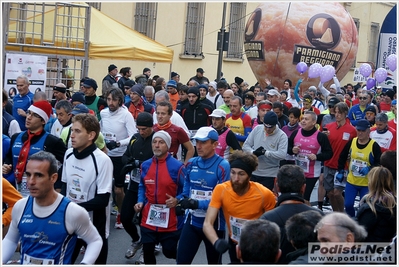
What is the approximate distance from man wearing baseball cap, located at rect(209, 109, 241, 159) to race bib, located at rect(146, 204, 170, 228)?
2361mm

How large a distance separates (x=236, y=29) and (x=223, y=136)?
23.9 meters

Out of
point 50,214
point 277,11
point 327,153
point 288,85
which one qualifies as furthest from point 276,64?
point 50,214

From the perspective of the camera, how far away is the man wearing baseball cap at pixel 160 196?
6836mm

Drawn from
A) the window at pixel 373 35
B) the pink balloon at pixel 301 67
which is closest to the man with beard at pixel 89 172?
the pink balloon at pixel 301 67

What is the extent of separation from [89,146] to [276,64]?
723 inches

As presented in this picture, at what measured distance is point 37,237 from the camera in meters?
4.75

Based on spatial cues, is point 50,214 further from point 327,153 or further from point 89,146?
point 327,153

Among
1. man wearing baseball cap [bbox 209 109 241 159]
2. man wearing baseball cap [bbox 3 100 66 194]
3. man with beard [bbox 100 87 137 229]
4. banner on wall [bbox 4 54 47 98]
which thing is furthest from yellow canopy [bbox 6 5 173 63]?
man wearing baseball cap [bbox 3 100 66 194]

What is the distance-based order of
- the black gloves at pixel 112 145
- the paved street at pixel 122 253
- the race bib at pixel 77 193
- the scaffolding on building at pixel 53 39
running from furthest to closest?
the scaffolding on building at pixel 53 39 → the black gloves at pixel 112 145 → the paved street at pixel 122 253 → the race bib at pixel 77 193

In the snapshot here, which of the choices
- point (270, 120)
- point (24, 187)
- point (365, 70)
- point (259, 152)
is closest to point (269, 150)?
point (259, 152)

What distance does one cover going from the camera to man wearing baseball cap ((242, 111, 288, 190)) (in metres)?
9.18

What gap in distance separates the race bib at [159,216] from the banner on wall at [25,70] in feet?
22.4

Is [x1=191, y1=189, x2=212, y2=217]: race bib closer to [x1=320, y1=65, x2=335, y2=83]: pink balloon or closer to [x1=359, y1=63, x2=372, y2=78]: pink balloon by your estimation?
[x1=320, y1=65, x2=335, y2=83]: pink balloon

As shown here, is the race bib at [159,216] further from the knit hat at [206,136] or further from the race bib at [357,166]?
the race bib at [357,166]
